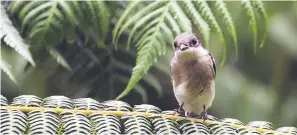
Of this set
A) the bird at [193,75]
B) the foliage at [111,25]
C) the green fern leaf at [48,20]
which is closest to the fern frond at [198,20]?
the foliage at [111,25]

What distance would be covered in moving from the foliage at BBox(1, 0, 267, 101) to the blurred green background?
11 millimetres

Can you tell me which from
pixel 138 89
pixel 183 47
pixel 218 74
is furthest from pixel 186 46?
pixel 218 74

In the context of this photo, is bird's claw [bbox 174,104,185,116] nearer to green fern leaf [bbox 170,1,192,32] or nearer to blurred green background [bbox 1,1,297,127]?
green fern leaf [bbox 170,1,192,32]

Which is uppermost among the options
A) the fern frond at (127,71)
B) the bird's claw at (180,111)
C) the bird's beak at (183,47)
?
the bird's beak at (183,47)

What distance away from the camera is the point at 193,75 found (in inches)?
33.2

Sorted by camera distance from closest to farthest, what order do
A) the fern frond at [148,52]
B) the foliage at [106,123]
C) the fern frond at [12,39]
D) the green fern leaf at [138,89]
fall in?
the foliage at [106,123]
the fern frond at [148,52]
the fern frond at [12,39]
the green fern leaf at [138,89]

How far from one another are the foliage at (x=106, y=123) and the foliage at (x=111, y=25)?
14 cm

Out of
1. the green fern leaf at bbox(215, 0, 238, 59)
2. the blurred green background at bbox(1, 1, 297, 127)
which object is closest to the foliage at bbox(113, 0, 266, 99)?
the green fern leaf at bbox(215, 0, 238, 59)

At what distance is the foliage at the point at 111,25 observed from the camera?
1.04 metres

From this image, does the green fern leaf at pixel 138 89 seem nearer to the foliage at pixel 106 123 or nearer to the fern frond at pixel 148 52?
the fern frond at pixel 148 52

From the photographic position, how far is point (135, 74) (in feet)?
3.20

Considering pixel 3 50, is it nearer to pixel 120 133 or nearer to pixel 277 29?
pixel 120 133

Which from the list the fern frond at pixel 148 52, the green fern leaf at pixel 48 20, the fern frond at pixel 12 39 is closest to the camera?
the fern frond at pixel 148 52

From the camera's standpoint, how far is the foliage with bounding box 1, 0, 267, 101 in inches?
40.9
